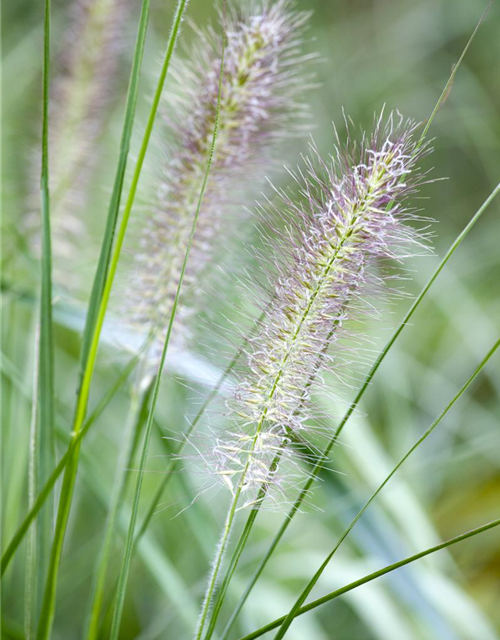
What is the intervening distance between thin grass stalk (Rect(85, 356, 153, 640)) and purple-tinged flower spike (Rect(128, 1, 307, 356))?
45 millimetres

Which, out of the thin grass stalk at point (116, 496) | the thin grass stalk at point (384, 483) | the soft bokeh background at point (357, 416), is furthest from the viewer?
the soft bokeh background at point (357, 416)

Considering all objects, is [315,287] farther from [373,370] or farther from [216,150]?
[216,150]

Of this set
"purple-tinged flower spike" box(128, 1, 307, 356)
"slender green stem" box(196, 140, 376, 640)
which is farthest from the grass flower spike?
"purple-tinged flower spike" box(128, 1, 307, 356)

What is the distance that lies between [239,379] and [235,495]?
9cm

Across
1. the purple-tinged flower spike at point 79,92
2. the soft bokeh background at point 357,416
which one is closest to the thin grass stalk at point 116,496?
the soft bokeh background at point 357,416

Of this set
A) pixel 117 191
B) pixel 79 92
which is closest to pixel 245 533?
pixel 117 191

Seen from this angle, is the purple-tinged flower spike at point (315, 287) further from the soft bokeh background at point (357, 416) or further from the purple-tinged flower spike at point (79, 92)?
the purple-tinged flower spike at point (79, 92)

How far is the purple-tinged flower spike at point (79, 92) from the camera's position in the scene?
0.62m

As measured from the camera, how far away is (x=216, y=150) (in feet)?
1.39

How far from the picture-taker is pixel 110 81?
0.68 m

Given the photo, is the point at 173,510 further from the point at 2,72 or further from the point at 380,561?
the point at 2,72

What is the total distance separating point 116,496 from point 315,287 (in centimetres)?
19

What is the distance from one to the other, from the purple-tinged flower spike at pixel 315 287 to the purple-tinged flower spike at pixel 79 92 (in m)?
0.35

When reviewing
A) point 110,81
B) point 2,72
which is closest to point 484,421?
point 110,81
